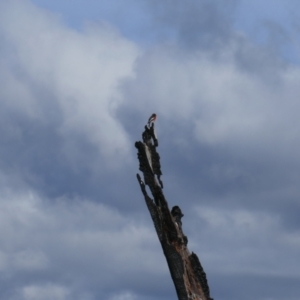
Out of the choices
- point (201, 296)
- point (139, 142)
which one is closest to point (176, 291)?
point (201, 296)

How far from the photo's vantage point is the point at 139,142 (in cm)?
6656

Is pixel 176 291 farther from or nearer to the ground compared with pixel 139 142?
nearer to the ground

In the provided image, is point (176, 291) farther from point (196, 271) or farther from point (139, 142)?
point (139, 142)

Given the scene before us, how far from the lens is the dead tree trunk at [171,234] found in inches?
2574

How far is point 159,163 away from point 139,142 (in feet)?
3.58

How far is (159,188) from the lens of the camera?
66312mm

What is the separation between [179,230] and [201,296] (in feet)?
8.14

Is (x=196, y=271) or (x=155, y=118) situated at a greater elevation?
(x=155, y=118)

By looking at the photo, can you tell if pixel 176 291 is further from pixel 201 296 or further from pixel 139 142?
pixel 139 142

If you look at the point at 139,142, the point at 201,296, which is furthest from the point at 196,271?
the point at 139,142

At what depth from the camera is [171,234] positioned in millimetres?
65938

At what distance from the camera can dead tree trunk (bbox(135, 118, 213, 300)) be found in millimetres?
65375

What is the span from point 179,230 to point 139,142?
11.4 ft

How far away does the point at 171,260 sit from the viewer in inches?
2579
